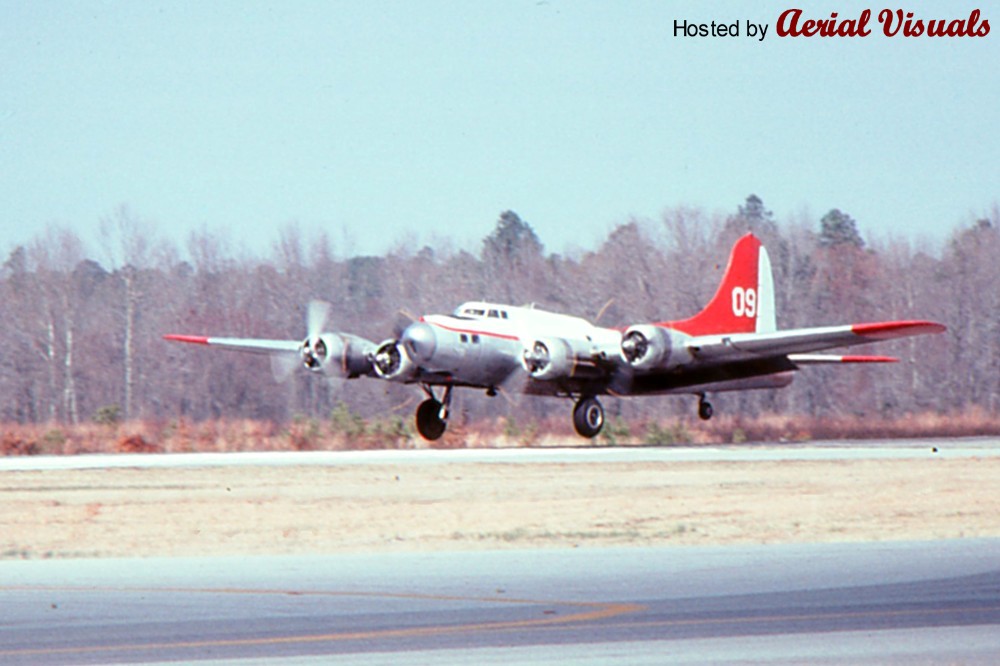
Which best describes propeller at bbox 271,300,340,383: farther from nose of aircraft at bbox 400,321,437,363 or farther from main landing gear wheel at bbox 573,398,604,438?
main landing gear wheel at bbox 573,398,604,438

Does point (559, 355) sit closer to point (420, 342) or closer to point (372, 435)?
point (420, 342)

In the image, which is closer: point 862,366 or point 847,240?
point 862,366

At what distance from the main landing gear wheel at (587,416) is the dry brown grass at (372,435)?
1.41 feet

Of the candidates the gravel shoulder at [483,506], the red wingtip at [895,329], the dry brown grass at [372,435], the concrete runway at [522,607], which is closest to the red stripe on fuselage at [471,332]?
the dry brown grass at [372,435]

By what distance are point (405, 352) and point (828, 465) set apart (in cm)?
1299

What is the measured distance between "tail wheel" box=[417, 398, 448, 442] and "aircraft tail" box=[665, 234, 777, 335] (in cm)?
731

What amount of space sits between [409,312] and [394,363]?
34220 mm

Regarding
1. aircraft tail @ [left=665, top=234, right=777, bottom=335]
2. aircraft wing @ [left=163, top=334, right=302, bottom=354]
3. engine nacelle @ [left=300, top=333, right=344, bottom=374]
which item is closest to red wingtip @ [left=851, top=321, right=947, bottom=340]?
aircraft tail @ [left=665, top=234, right=777, bottom=335]

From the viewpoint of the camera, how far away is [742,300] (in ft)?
141

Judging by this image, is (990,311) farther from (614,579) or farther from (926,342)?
(614,579)

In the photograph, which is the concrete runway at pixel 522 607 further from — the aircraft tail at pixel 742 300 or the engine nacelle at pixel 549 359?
the aircraft tail at pixel 742 300

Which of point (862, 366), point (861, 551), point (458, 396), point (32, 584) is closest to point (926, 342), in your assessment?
point (862, 366)

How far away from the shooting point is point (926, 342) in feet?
234

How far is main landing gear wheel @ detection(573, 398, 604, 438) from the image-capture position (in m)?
39.6
